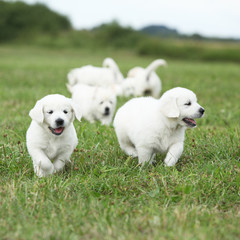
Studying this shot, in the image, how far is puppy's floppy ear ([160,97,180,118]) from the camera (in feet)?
11.2

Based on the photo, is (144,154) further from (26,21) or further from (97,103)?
(26,21)

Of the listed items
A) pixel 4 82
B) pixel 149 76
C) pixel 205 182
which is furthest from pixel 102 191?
pixel 4 82

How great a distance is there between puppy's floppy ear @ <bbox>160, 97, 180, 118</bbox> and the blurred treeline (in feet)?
76.6

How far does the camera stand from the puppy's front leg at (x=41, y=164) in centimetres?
321

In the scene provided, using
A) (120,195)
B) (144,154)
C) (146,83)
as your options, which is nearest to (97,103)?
(146,83)

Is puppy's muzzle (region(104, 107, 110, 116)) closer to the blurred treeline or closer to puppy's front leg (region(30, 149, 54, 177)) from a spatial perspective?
puppy's front leg (region(30, 149, 54, 177))

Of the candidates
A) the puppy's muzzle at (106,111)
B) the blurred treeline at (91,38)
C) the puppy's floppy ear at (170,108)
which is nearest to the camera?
the puppy's floppy ear at (170,108)

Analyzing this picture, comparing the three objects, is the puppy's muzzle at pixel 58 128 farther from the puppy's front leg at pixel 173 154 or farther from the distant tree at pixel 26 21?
A: the distant tree at pixel 26 21

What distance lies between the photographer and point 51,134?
3.35 metres

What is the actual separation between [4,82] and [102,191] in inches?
304

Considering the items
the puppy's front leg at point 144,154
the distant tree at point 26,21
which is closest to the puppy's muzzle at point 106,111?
the puppy's front leg at point 144,154

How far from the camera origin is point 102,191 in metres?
2.93

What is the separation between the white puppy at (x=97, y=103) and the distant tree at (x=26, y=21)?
3094 centimetres

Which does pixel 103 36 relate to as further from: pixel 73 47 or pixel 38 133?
pixel 38 133
